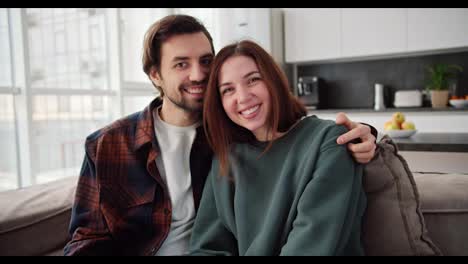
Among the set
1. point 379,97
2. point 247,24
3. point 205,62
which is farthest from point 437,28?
point 205,62

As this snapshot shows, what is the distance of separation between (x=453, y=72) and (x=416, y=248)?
3.67 m

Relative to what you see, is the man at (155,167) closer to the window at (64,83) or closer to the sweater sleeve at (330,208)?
the sweater sleeve at (330,208)

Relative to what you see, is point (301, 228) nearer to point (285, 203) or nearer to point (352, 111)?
point (285, 203)

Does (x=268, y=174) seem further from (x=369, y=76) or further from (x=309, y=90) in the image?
(x=369, y=76)

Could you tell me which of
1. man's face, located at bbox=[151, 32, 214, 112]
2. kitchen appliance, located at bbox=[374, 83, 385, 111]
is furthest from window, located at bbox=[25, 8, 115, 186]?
kitchen appliance, located at bbox=[374, 83, 385, 111]

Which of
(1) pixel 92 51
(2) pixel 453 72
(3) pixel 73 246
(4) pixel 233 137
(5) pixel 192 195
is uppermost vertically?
(1) pixel 92 51

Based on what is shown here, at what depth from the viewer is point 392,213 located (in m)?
0.96

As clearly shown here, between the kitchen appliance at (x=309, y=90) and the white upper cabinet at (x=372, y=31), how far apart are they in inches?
18.8

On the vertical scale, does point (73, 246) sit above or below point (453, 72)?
below

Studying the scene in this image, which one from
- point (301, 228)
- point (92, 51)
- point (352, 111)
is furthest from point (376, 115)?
point (301, 228)

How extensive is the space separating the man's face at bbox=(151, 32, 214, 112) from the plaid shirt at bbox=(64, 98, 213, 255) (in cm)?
15
